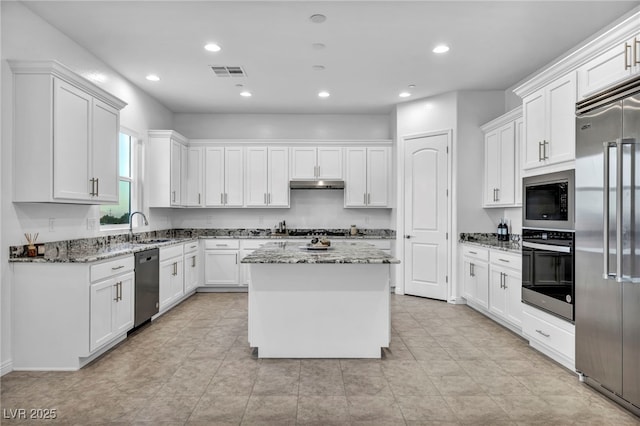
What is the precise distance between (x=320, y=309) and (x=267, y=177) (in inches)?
141

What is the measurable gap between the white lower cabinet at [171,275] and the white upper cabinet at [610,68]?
14.8 ft

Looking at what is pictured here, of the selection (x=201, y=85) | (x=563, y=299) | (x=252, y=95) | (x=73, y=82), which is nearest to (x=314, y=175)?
(x=252, y=95)

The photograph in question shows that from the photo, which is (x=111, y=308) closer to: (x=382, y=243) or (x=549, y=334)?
(x=549, y=334)

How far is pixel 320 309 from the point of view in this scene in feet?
10.8

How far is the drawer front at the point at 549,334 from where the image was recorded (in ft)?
9.79

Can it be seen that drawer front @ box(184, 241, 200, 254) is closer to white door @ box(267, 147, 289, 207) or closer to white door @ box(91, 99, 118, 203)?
white door @ box(267, 147, 289, 207)

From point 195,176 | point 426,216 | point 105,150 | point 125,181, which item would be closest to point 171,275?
point 125,181

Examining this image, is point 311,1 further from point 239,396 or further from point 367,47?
point 239,396

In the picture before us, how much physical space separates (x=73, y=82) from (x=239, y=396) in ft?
9.74

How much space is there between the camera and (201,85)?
5.20m

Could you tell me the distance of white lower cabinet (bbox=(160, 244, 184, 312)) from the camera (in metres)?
4.70

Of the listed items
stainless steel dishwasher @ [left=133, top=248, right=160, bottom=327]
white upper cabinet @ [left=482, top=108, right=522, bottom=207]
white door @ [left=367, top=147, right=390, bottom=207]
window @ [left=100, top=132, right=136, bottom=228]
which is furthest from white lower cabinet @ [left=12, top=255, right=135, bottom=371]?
white upper cabinet @ [left=482, top=108, right=522, bottom=207]

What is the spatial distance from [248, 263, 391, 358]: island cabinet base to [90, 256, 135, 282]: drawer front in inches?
50.3

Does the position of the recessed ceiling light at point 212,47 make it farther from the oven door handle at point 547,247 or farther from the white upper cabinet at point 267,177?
the oven door handle at point 547,247
